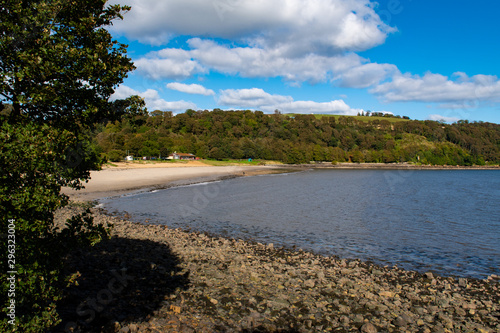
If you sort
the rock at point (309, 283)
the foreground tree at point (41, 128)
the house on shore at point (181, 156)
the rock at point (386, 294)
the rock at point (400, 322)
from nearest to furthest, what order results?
the foreground tree at point (41, 128) → the rock at point (400, 322) → the rock at point (386, 294) → the rock at point (309, 283) → the house on shore at point (181, 156)

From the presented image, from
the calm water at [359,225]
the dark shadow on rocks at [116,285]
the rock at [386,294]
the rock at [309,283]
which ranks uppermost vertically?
the dark shadow on rocks at [116,285]

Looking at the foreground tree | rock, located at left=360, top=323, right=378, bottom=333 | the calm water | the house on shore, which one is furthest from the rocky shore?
the house on shore

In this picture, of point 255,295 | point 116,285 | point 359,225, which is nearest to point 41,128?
point 116,285

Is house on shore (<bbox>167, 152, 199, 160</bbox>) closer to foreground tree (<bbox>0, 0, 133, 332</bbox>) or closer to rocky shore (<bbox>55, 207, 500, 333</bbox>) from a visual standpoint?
rocky shore (<bbox>55, 207, 500, 333</bbox>)

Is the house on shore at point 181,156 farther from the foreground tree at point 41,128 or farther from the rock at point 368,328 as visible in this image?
the foreground tree at point 41,128

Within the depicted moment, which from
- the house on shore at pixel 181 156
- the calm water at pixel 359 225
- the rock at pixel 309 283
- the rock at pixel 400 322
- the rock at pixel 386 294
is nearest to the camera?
the rock at pixel 400 322

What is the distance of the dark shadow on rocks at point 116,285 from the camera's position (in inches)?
311

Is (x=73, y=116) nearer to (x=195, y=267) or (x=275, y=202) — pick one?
(x=195, y=267)

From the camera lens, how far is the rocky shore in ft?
27.5

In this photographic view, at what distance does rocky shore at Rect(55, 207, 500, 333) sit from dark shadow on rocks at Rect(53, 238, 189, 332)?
0.03 meters

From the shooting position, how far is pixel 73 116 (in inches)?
219

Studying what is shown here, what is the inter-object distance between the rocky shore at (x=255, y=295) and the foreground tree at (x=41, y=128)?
1303 millimetres

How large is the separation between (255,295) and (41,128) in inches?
311

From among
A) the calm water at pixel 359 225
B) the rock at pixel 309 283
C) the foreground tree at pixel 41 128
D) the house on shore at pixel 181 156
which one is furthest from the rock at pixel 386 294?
the house on shore at pixel 181 156
